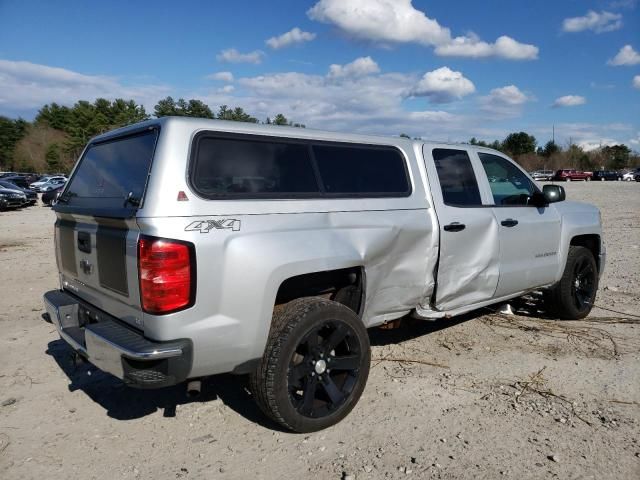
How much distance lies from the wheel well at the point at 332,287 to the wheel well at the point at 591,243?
339cm

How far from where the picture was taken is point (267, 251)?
9.51ft

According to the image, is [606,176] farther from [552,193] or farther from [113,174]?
[113,174]

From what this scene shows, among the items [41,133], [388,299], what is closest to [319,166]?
[388,299]

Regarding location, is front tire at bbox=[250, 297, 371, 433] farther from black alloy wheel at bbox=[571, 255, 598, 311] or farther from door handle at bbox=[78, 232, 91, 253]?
black alloy wheel at bbox=[571, 255, 598, 311]

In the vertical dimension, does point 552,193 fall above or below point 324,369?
above

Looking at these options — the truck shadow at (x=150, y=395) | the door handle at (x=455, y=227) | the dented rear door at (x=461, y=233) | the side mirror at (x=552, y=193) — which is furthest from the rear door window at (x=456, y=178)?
the truck shadow at (x=150, y=395)

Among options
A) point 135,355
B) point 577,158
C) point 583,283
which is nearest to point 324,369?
point 135,355

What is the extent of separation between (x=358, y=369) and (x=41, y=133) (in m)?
95.2

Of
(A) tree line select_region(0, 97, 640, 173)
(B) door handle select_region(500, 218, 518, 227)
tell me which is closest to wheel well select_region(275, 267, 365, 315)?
(B) door handle select_region(500, 218, 518, 227)

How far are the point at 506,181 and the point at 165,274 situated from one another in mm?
3561

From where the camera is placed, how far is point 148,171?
2.84 meters

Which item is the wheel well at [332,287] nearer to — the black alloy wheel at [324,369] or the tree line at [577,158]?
the black alloy wheel at [324,369]

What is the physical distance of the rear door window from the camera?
424 centimetres

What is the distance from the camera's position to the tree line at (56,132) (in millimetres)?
73750
